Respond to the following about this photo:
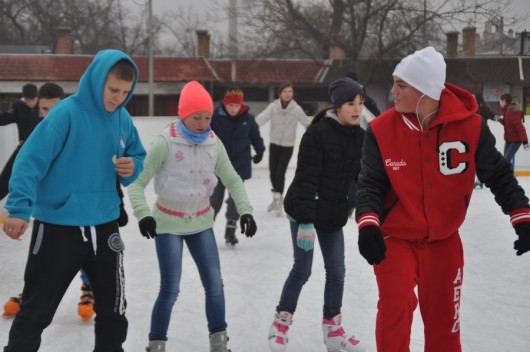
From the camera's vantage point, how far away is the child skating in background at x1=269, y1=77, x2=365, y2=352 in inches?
142

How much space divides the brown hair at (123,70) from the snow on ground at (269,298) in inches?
61.0

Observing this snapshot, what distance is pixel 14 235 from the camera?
2736 mm

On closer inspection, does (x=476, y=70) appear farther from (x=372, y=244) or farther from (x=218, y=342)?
(x=372, y=244)

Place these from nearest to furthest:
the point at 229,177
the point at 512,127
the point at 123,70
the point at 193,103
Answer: the point at 123,70, the point at 193,103, the point at 229,177, the point at 512,127

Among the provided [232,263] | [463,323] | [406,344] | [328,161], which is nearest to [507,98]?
[232,263]

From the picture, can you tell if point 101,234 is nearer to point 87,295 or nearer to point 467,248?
point 87,295

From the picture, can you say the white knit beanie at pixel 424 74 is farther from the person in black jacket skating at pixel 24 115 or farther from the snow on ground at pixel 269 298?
the person in black jacket skating at pixel 24 115

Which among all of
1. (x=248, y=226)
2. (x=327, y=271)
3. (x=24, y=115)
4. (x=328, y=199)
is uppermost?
(x=24, y=115)

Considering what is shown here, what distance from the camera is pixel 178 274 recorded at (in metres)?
3.53

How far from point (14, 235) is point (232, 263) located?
11.1 ft

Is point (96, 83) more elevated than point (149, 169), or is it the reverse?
point (96, 83)

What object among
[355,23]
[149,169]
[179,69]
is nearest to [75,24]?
[179,69]

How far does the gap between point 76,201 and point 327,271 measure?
145cm

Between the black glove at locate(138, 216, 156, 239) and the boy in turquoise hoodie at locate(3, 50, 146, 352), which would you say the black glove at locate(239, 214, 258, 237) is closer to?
the black glove at locate(138, 216, 156, 239)
